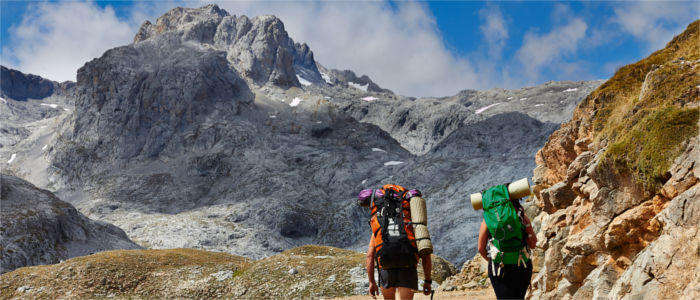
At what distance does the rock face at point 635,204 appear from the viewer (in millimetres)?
8638

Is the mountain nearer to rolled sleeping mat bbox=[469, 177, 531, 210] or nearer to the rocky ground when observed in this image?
the rocky ground

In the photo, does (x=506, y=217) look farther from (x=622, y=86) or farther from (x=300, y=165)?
(x=300, y=165)

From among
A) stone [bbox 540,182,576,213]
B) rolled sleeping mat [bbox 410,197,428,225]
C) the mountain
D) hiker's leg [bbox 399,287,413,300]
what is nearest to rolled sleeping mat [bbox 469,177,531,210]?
rolled sleeping mat [bbox 410,197,428,225]

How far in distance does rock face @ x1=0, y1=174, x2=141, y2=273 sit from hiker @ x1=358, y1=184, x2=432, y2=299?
70.3m

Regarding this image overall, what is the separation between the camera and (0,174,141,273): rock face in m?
69.1

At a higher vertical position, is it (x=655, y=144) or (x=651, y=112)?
(x=651, y=112)

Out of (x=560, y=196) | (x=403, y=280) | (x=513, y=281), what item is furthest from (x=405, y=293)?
(x=560, y=196)

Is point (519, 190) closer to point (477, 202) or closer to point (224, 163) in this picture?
point (477, 202)

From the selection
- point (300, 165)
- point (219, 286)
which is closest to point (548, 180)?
point (219, 286)

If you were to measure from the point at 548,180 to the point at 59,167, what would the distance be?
190623 mm

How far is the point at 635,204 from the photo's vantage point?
1134 centimetres

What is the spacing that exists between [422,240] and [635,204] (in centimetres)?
680

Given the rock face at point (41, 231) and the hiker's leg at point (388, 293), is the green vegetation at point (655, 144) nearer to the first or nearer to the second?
the hiker's leg at point (388, 293)

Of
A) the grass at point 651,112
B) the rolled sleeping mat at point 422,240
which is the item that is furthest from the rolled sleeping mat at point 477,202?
the grass at point 651,112
